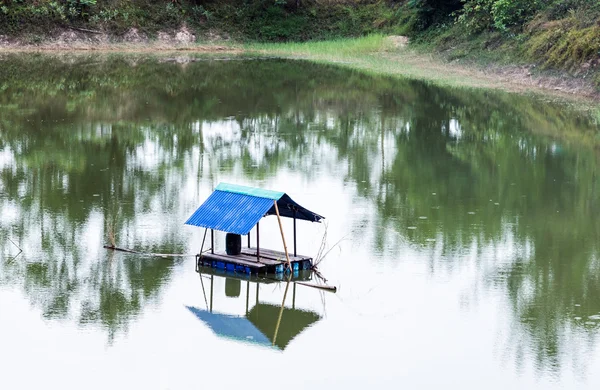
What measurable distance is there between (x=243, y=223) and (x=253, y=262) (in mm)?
502

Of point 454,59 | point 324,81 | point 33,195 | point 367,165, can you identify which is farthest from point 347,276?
point 454,59

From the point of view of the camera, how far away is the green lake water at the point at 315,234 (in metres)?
9.76

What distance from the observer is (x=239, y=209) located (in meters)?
11.9

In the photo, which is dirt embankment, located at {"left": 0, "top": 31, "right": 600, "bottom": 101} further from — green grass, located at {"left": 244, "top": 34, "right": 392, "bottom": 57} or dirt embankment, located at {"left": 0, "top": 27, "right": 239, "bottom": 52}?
green grass, located at {"left": 244, "top": 34, "right": 392, "bottom": 57}

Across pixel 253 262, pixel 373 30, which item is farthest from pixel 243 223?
pixel 373 30

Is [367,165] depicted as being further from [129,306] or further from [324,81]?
[324,81]

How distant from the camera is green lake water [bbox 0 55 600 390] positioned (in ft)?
32.0

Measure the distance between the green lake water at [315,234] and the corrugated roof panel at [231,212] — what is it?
0.64 meters

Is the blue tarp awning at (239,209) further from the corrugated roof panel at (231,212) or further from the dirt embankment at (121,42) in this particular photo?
the dirt embankment at (121,42)

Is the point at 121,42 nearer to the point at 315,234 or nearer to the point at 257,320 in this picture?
the point at 315,234

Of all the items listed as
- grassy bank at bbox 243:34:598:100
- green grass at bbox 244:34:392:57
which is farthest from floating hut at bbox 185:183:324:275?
green grass at bbox 244:34:392:57

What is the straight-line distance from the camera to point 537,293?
11484 millimetres

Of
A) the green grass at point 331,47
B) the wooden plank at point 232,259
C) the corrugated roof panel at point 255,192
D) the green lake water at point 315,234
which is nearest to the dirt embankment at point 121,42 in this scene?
the green grass at point 331,47

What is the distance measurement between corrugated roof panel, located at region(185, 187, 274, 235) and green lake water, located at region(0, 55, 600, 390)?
2.11 ft
